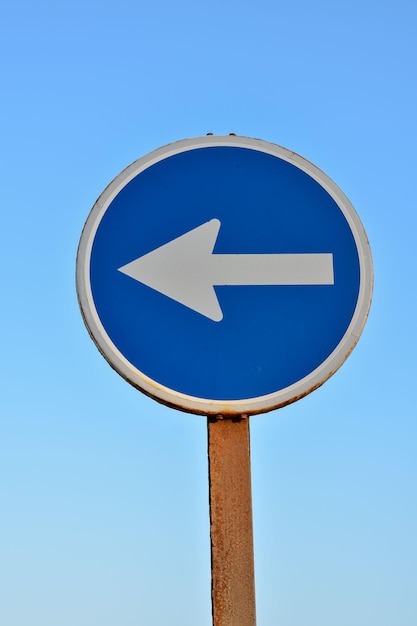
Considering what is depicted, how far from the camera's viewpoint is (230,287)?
1.46 m

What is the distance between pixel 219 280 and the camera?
1465 millimetres

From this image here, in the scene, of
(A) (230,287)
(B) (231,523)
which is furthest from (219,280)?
(B) (231,523)

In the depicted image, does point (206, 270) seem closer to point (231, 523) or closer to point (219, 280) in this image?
point (219, 280)

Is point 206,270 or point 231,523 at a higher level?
point 206,270

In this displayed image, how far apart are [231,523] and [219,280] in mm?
394

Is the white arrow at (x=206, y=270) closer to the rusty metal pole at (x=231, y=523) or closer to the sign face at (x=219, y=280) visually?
the sign face at (x=219, y=280)

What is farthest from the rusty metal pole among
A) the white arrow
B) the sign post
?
the white arrow

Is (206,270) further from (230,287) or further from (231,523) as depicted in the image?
(231,523)

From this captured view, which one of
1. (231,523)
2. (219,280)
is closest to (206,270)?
(219,280)

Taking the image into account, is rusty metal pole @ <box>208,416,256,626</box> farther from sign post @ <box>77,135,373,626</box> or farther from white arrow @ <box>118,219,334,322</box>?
white arrow @ <box>118,219,334,322</box>

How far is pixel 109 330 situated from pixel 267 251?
0.98 ft

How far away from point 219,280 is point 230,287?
2cm

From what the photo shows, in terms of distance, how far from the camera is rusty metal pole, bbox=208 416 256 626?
1.37 m

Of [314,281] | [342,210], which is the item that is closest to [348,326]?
[314,281]
